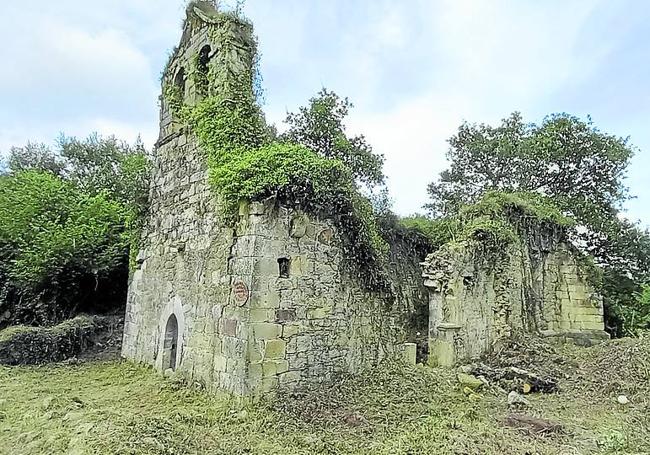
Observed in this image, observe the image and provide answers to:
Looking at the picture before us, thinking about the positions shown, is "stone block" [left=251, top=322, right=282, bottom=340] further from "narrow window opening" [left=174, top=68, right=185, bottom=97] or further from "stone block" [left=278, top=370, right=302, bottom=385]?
"narrow window opening" [left=174, top=68, right=185, bottom=97]

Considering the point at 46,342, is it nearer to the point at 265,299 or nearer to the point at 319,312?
the point at 265,299

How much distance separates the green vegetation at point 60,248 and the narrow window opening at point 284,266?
554 cm

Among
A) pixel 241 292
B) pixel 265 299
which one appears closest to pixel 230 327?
pixel 241 292

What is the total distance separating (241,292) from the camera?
7355 mm

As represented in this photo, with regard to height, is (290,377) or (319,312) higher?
(319,312)

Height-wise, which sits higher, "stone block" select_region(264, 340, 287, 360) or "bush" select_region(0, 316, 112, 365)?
"stone block" select_region(264, 340, 287, 360)

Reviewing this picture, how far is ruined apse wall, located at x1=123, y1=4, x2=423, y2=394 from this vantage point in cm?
729

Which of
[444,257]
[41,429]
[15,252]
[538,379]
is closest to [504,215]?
[444,257]

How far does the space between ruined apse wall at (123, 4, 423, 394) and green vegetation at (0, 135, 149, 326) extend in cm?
263

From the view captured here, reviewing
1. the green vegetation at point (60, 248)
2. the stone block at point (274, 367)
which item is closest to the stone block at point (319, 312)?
the stone block at point (274, 367)

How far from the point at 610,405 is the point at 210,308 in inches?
261

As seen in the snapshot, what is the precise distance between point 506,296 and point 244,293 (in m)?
8.41

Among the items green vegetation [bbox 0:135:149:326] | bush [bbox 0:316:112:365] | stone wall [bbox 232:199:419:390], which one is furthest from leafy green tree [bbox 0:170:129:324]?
stone wall [bbox 232:199:419:390]

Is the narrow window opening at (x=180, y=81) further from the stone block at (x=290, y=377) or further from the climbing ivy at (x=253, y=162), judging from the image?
the stone block at (x=290, y=377)
